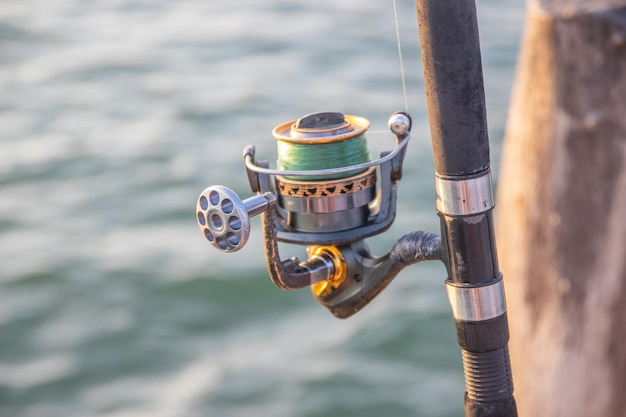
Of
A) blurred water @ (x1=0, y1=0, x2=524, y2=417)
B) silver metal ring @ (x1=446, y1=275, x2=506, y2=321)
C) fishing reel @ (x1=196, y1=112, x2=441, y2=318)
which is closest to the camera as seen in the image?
silver metal ring @ (x1=446, y1=275, x2=506, y2=321)

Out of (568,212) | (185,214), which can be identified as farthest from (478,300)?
(185,214)

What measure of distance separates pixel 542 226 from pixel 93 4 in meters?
8.44

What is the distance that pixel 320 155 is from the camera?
2.17 m

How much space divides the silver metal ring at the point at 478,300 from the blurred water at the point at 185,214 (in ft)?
13.0

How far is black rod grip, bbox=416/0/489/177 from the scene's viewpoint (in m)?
1.71

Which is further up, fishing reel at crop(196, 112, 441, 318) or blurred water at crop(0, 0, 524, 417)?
fishing reel at crop(196, 112, 441, 318)

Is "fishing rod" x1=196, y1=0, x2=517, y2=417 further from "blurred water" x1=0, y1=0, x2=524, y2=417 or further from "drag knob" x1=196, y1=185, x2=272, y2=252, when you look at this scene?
"blurred water" x1=0, y1=0, x2=524, y2=417

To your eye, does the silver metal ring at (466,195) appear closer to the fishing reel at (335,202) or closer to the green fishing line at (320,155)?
the fishing reel at (335,202)

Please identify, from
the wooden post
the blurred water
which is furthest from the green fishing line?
the blurred water

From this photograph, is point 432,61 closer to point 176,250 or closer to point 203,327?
point 203,327

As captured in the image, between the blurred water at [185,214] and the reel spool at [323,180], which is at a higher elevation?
the reel spool at [323,180]

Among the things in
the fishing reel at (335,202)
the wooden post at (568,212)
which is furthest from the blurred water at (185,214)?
the fishing reel at (335,202)

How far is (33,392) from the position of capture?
599 centimetres

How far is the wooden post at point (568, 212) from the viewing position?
328cm
